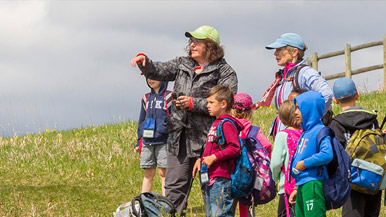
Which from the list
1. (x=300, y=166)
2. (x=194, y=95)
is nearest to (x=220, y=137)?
(x=194, y=95)

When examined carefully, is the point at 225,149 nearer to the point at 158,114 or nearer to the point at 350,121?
the point at 350,121

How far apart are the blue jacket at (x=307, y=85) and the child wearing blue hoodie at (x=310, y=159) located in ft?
2.36

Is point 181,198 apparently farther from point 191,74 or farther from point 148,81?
point 148,81

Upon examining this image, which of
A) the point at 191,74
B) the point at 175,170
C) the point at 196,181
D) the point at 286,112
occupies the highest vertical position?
the point at 191,74

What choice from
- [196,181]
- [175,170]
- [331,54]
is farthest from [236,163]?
[331,54]

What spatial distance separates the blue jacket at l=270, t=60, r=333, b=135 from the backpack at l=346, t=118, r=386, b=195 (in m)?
0.46

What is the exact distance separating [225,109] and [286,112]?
59 cm

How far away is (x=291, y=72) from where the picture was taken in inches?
242

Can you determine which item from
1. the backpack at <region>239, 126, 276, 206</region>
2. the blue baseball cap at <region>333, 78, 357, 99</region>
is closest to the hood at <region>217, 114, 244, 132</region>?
the backpack at <region>239, 126, 276, 206</region>

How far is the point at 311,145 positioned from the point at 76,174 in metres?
7.18

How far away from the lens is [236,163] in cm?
564

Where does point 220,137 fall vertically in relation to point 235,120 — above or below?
below

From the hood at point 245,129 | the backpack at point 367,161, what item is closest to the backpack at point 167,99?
the hood at point 245,129

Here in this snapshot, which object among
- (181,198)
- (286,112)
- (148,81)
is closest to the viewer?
(286,112)
